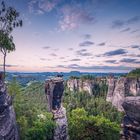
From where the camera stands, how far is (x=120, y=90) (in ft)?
495

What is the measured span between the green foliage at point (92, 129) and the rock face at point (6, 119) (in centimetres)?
1920

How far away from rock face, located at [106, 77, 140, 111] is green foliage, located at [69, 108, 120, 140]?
9301 cm

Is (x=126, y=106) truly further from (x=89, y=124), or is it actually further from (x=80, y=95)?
(x=80, y=95)

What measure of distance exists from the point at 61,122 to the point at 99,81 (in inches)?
5359

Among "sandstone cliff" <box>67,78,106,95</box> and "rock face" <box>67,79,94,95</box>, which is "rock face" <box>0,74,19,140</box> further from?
"rock face" <box>67,79,94,95</box>

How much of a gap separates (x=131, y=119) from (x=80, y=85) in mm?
166015

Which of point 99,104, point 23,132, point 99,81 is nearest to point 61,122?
point 23,132

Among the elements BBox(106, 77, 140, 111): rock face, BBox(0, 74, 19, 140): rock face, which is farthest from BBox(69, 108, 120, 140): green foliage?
BBox(106, 77, 140, 111): rock face

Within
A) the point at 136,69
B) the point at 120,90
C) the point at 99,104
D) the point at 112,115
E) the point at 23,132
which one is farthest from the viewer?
the point at 136,69

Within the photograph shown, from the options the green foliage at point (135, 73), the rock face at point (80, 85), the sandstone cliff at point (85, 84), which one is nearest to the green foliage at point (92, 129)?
the green foliage at point (135, 73)

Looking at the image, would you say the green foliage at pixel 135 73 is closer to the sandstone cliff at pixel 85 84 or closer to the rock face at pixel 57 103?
the sandstone cliff at pixel 85 84

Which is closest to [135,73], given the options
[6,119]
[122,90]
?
[122,90]

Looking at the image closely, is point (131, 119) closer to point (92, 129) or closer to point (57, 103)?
point (57, 103)

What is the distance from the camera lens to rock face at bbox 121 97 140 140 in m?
17.0
